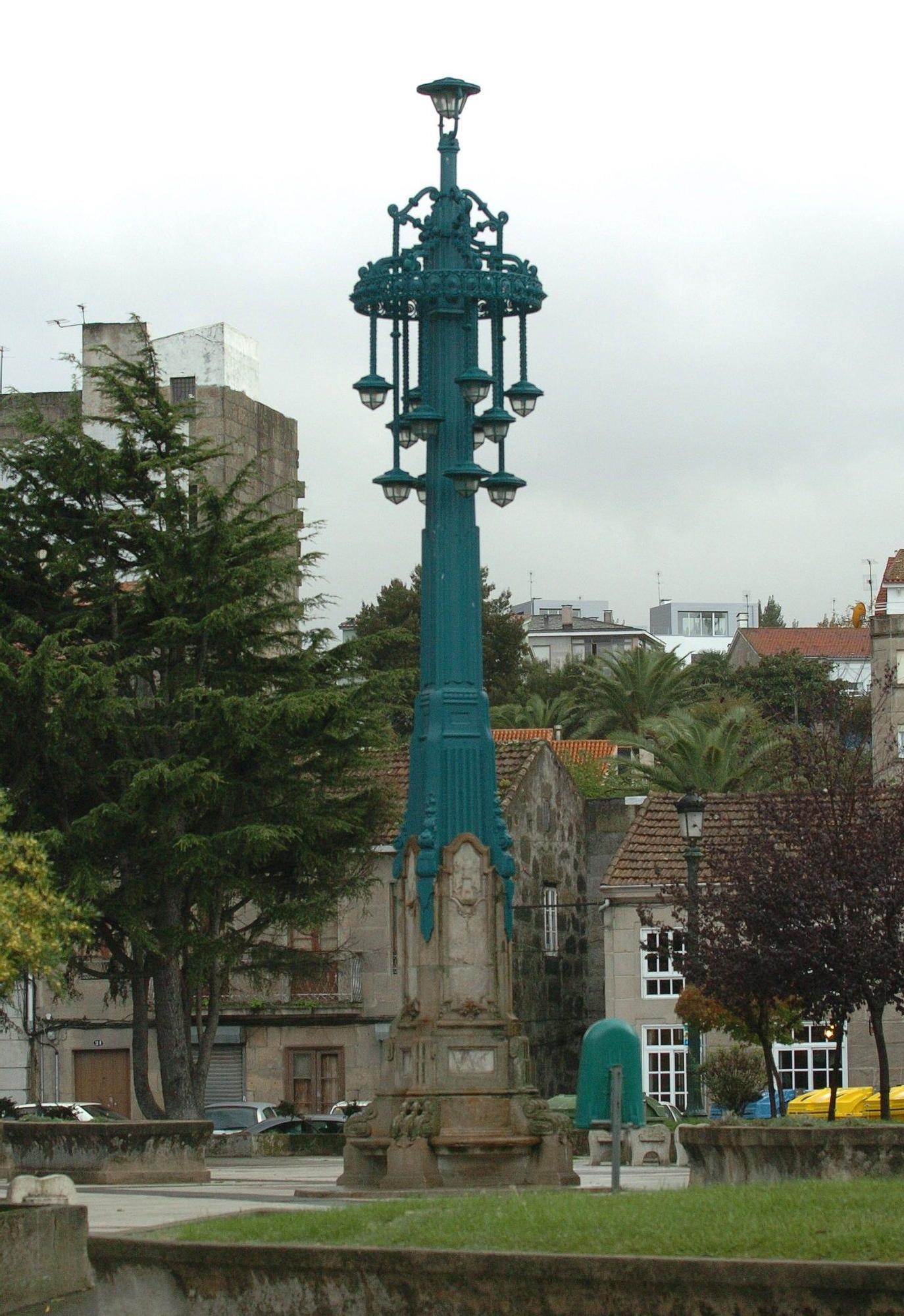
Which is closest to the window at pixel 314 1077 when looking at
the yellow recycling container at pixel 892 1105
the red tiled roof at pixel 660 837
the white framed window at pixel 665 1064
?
the white framed window at pixel 665 1064

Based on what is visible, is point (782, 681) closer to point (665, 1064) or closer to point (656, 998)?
point (656, 998)

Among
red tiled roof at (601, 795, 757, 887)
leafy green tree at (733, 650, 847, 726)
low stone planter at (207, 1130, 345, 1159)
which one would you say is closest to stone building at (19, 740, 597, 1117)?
red tiled roof at (601, 795, 757, 887)

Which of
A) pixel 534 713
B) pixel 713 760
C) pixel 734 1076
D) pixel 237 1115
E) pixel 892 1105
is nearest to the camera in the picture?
pixel 892 1105

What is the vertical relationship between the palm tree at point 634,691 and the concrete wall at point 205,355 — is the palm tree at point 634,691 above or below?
below

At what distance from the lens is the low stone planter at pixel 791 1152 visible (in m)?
16.2

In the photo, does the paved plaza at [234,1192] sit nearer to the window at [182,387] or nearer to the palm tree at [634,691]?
the window at [182,387]

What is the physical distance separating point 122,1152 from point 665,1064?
1505 cm

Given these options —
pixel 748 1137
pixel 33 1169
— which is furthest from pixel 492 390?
pixel 33 1169

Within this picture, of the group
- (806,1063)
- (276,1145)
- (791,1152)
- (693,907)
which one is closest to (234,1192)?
(693,907)

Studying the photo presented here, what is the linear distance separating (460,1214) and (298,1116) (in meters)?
25.1

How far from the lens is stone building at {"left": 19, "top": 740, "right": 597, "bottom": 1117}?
40.8 m

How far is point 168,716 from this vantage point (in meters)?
31.8

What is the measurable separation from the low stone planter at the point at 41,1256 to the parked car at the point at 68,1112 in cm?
1726

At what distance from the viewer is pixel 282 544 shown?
109 ft
